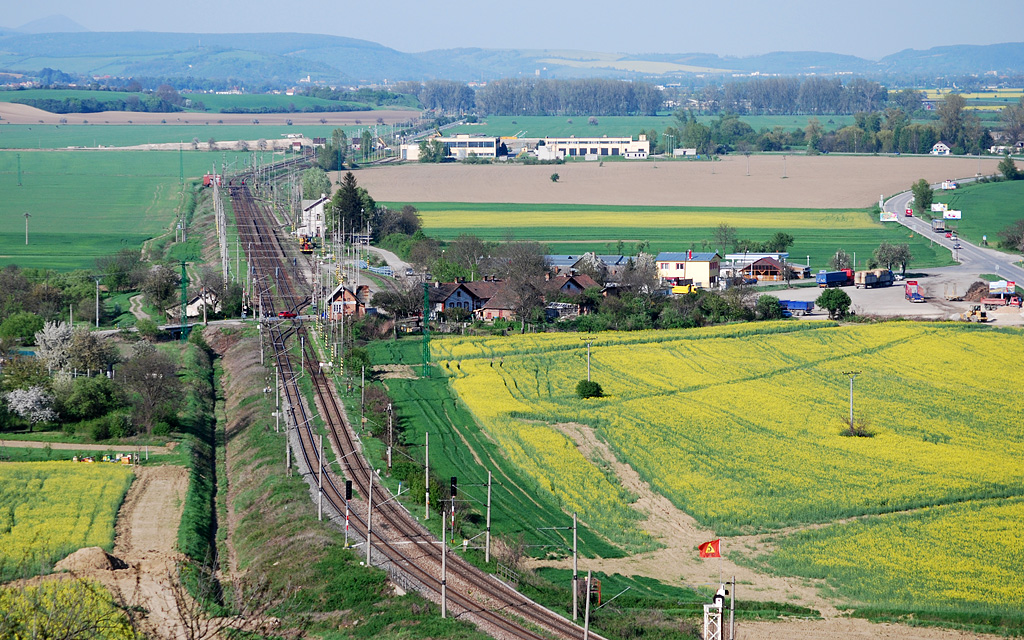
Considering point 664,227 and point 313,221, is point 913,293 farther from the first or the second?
point 313,221

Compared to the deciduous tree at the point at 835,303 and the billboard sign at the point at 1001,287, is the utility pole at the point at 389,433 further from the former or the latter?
the billboard sign at the point at 1001,287

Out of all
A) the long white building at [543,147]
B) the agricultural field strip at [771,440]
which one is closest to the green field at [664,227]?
the agricultural field strip at [771,440]

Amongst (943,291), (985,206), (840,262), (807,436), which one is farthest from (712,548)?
(985,206)

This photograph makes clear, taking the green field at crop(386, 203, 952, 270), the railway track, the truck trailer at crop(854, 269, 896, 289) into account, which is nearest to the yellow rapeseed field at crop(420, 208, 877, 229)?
the green field at crop(386, 203, 952, 270)

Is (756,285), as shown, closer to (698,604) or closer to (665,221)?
(665,221)

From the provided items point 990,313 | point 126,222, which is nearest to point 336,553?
point 990,313
